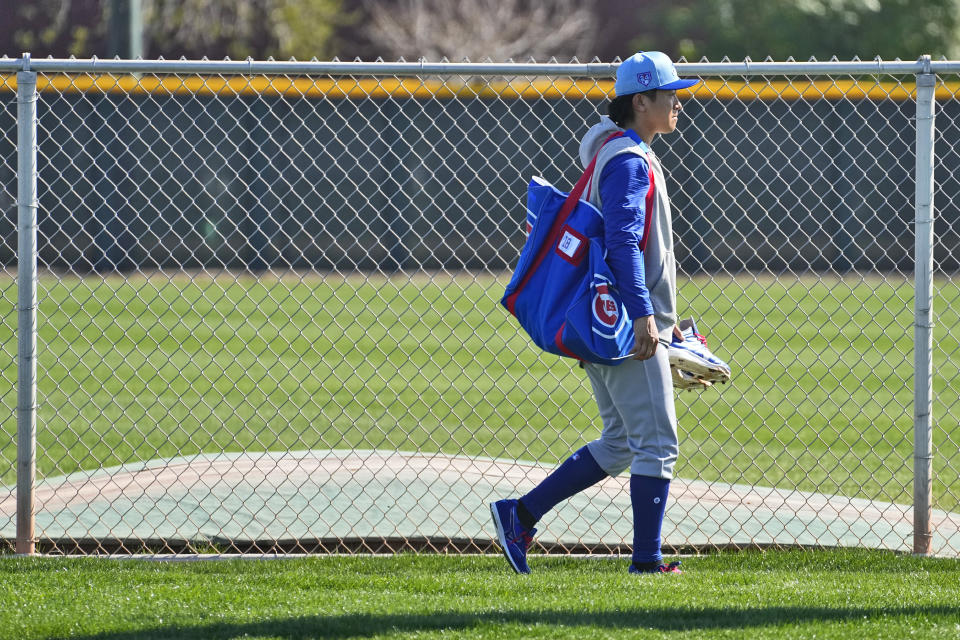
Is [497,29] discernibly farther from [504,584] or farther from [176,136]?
[504,584]

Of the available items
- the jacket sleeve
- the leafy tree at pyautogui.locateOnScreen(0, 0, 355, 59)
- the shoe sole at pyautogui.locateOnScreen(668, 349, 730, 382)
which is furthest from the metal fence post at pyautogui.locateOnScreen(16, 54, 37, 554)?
the leafy tree at pyautogui.locateOnScreen(0, 0, 355, 59)

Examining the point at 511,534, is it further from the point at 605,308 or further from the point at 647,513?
the point at 605,308

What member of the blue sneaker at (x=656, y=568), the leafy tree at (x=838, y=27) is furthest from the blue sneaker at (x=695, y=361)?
the leafy tree at (x=838, y=27)

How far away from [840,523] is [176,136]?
1264 cm

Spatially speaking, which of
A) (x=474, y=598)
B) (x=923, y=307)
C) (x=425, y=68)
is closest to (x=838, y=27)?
(x=923, y=307)

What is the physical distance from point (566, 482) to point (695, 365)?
616 mm

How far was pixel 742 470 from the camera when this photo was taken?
21.6ft

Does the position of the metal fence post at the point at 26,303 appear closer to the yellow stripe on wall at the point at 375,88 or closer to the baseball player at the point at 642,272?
the baseball player at the point at 642,272

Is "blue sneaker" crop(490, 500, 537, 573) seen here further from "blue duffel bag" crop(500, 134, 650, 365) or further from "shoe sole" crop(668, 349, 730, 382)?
"shoe sole" crop(668, 349, 730, 382)

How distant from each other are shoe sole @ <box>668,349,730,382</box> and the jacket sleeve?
1.25ft

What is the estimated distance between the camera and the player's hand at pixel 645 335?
12.9 feet

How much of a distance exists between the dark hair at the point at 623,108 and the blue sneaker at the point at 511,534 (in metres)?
1.39

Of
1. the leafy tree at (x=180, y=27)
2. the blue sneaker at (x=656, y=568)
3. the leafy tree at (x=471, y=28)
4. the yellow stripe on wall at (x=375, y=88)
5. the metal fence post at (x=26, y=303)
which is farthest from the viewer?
the leafy tree at (x=471, y=28)

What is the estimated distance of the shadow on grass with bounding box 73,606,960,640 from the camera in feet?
11.4
